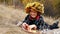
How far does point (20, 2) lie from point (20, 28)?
5.63 metres

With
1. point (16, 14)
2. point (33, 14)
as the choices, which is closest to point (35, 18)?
point (33, 14)

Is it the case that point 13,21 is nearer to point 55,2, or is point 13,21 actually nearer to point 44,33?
point 44,33

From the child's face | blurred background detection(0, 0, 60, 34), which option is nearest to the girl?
the child's face

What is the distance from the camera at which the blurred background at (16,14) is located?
280 inches

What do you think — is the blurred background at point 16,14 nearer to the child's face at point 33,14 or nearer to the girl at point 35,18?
the girl at point 35,18

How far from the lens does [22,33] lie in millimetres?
6691

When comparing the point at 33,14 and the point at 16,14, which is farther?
the point at 16,14

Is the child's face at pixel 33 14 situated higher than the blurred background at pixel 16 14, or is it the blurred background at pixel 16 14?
the child's face at pixel 33 14

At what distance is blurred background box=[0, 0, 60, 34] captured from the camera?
710 cm

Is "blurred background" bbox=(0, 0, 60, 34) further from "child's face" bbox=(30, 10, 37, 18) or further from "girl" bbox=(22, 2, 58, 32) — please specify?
"child's face" bbox=(30, 10, 37, 18)

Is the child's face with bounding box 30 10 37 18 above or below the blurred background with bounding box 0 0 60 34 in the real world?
above

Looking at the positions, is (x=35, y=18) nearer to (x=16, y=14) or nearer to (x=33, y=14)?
(x=33, y=14)

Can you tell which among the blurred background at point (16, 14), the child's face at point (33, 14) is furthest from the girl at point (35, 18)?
the blurred background at point (16, 14)

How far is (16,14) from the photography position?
965cm
